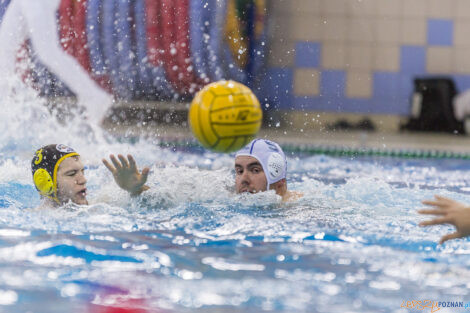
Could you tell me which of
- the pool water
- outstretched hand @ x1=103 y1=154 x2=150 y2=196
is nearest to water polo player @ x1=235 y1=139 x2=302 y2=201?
the pool water

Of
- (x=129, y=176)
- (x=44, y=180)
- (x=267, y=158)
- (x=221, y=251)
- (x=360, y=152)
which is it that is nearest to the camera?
(x=221, y=251)

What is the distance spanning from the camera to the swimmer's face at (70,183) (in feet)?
11.5

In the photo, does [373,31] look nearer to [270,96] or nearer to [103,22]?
[270,96]

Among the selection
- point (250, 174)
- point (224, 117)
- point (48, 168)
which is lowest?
point (250, 174)

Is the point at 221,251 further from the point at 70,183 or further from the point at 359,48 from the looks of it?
the point at 359,48

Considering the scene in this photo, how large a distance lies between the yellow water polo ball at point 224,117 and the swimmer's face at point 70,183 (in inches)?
28.6

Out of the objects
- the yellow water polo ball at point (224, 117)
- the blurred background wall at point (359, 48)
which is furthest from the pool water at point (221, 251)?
the blurred background wall at point (359, 48)

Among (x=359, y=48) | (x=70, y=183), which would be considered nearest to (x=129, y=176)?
(x=70, y=183)

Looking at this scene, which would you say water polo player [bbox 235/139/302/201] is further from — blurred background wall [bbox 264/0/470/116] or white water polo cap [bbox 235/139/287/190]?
blurred background wall [bbox 264/0/470/116]

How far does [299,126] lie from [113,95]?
2.57 meters

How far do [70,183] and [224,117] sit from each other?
937 millimetres

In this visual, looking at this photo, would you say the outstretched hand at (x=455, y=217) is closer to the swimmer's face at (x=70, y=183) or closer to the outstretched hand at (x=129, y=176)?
the outstretched hand at (x=129, y=176)

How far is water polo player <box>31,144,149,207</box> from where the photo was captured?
3.49 meters

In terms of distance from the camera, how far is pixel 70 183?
3508 mm
